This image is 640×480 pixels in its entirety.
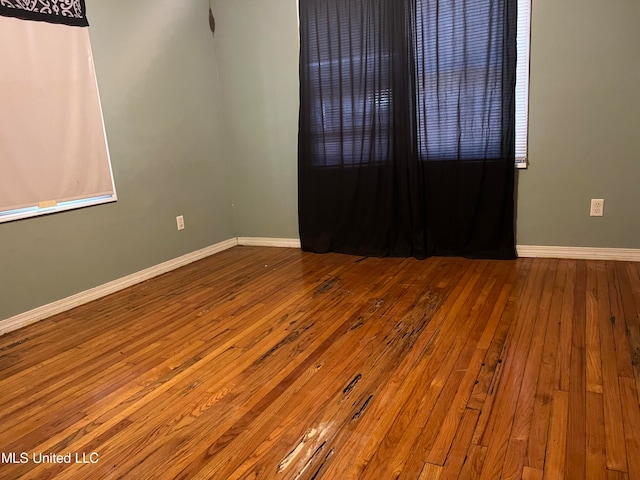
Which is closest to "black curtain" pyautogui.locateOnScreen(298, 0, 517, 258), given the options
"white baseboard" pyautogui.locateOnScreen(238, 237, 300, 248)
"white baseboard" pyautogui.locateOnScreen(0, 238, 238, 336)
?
"white baseboard" pyautogui.locateOnScreen(238, 237, 300, 248)

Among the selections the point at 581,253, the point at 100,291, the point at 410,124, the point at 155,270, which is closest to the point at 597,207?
the point at 581,253

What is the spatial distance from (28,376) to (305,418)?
1371mm

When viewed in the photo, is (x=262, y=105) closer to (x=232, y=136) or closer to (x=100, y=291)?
(x=232, y=136)

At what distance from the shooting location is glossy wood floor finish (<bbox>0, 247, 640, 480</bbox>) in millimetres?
1445

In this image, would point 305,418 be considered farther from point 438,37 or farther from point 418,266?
point 438,37

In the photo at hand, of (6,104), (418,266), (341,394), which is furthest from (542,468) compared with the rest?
(6,104)

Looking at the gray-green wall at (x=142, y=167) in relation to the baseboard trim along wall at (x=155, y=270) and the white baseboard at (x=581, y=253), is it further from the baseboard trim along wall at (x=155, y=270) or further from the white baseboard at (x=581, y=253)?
the white baseboard at (x=581, y=253)

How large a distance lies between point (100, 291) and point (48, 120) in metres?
1.14

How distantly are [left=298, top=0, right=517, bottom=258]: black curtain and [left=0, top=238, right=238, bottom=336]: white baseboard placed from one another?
1092 millimetres

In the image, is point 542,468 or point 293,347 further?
point 293,347

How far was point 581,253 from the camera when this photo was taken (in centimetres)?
323

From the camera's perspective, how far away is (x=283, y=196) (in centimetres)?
408

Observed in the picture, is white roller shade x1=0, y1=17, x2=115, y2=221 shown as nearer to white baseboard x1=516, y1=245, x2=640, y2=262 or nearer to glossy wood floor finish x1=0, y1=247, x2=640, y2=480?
glossy wood floor finish x1=0, y1=247, x2=640, y2=480

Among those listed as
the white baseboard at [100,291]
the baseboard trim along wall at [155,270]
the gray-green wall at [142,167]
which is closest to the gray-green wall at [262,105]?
the gray-green wall at [142,167]
